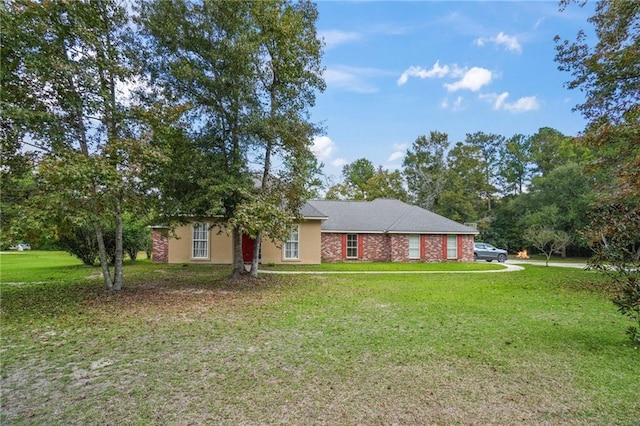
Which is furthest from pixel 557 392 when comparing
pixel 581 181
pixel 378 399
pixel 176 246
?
pixel 581 181

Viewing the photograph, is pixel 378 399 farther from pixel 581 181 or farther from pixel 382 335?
pixel 581 181

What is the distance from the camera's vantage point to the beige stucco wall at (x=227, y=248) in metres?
18.0

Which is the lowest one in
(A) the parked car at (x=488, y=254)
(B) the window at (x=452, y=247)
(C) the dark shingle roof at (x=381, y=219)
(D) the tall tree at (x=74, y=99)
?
(A) the parked car at (x=488, y=254)

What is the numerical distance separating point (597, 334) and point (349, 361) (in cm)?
469

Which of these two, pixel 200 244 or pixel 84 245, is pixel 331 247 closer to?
pixel 200 244

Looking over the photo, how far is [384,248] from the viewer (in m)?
21.5

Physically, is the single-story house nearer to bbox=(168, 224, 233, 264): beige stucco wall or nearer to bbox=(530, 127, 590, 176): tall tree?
bbox=(168, 224, 233, 264): beige stucco wall

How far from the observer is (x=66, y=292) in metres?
9.64

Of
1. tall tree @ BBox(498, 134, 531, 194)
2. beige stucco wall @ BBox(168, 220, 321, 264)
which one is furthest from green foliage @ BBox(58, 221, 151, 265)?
tall tree @ BBox(498, 134, 531, 194)

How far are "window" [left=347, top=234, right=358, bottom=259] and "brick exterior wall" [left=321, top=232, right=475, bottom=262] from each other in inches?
10.3

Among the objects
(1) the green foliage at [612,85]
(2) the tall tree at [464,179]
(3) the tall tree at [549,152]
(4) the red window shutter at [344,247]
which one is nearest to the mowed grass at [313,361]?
(1) the green foliage at [612,85]

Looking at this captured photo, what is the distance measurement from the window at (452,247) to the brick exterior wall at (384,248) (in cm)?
40

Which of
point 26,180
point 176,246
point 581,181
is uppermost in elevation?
point 581,181

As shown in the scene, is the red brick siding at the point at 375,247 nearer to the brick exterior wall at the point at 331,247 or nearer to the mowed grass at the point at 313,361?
the brick exterior wall at the point at 331,247
